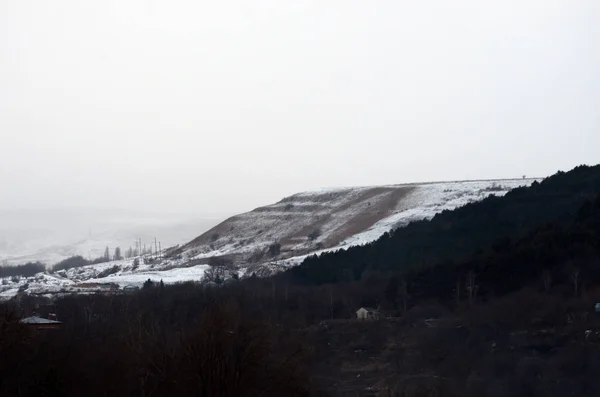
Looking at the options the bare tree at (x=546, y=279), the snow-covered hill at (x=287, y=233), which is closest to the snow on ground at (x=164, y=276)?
the snow-covered hill at (x=287, y=233)

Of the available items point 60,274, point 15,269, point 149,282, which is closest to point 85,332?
point 149,282

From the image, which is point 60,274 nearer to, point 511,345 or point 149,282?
point 149,282

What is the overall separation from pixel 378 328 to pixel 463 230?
26632 millimetres

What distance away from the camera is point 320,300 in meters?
54.8

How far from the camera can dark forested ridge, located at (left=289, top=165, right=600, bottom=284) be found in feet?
210

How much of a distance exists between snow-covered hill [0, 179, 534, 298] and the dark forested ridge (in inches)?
350

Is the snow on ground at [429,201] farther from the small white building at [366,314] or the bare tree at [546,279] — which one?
the bare tree at [546,279]

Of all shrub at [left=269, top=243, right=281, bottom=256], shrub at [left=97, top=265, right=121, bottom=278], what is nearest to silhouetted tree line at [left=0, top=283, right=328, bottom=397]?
shrub at [left=269, top=243, right=281, bottom=256]

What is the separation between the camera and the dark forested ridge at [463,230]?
64062 mm

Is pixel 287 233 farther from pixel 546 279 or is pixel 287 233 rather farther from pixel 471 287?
pixel 546 279

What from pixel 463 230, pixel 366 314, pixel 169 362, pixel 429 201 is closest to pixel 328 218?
pixel 429 201

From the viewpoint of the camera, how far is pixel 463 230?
68.7 metres

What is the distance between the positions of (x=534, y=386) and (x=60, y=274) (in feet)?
282

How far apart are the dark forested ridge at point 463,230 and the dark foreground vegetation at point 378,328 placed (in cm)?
21
